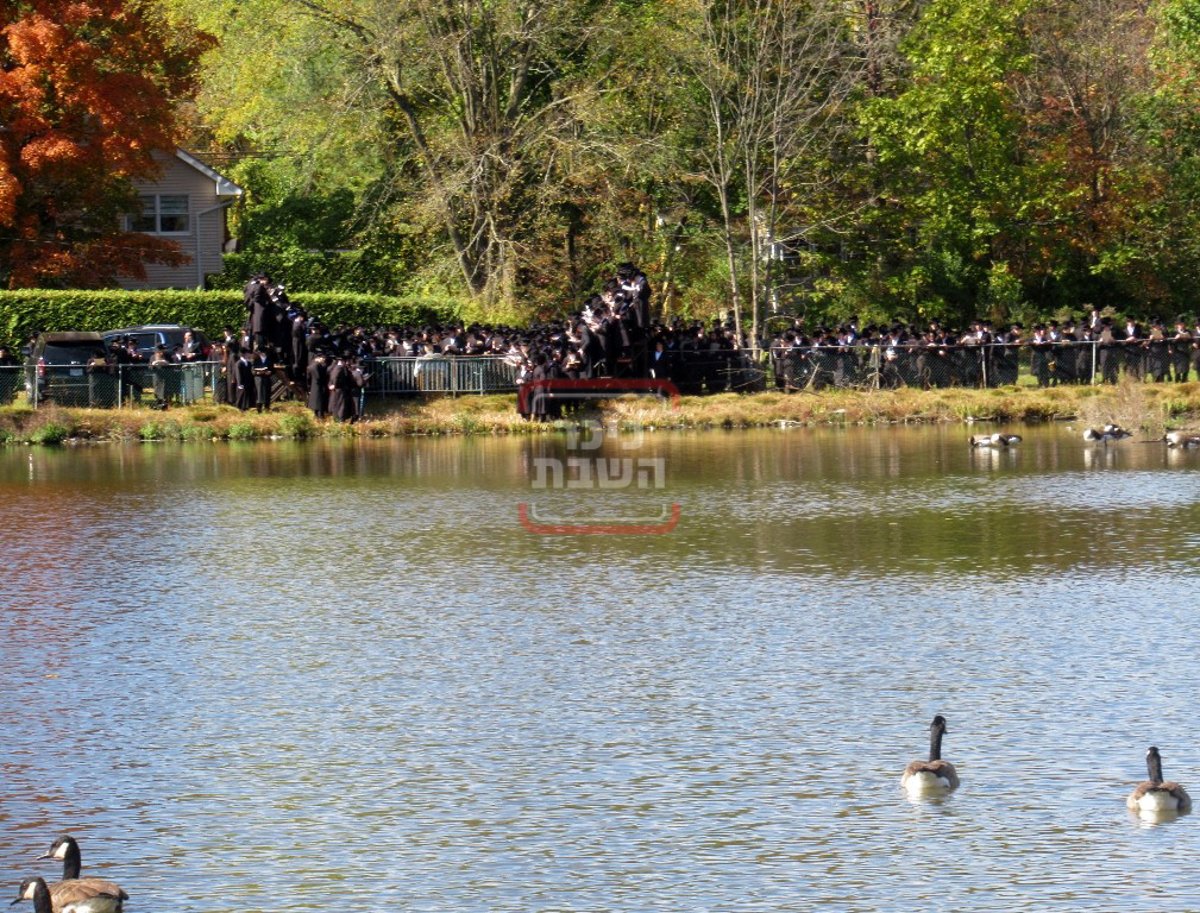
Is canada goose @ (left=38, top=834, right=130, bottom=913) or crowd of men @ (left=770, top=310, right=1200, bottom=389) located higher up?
crowd of men @ (left=770, top=310, right=1200, bottom=389)

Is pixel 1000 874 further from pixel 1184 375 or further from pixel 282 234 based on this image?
pixel 282 234

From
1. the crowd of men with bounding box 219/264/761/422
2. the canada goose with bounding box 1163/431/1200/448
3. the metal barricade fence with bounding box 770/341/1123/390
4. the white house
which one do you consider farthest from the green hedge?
the canada goose with bounding box 1163/431/1200/448

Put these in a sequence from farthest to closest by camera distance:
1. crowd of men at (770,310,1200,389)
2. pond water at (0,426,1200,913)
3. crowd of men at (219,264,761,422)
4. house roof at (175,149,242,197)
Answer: house roof at (175,149,242,197)
crowd of men at (770,310,1200,389)
crowd of men at (219,264,761,422)
pond water at (0,426,1200,913)

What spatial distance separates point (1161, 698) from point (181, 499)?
2201 cm

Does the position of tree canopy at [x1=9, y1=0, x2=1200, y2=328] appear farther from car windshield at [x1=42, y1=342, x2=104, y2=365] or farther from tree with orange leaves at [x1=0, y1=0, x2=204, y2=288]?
car windshield at [x1=42, y1=342, x2=104, y2=365]

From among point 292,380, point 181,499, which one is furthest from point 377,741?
point 292,380

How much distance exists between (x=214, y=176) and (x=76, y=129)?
15306 mm

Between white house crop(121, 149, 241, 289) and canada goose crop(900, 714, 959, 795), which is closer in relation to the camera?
canada goose crop(900, 714, 959, 795)

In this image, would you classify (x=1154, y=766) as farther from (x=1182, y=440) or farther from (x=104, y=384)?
(x=104, y=384)

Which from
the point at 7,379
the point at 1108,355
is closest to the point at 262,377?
the point at 7,379

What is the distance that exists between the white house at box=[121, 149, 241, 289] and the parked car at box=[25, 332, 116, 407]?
917 inches

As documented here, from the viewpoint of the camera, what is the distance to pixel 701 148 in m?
58.3

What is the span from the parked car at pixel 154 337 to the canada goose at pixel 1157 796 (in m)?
Result: 40.9

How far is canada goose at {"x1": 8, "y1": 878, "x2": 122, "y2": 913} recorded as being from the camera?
12094 mm
